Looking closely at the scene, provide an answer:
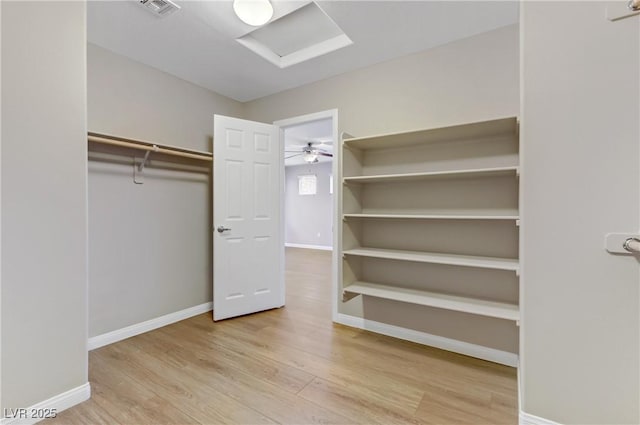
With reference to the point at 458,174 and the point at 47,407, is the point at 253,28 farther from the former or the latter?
the point at 47,407

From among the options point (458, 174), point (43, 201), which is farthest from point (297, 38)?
point (43, 201)

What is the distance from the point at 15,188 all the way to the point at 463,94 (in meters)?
2.90

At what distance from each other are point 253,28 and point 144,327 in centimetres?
272

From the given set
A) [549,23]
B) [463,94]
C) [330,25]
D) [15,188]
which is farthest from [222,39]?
[549,23]

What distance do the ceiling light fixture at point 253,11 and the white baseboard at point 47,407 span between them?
2.48 meters

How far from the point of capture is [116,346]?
91.4 inches

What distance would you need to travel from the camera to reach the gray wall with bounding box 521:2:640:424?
121 cm

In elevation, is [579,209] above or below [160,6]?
below

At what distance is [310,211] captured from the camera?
27.9 ft

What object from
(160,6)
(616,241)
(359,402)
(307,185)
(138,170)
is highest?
(160,6)

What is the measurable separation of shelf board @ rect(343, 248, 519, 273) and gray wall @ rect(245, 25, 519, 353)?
479 mm

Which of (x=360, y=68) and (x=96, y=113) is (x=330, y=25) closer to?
(x=360, y=68)

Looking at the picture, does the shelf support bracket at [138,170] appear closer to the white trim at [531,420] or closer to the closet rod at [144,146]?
the closet rod at [144,146]

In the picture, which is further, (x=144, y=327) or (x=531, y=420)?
(x=144, y=327)
